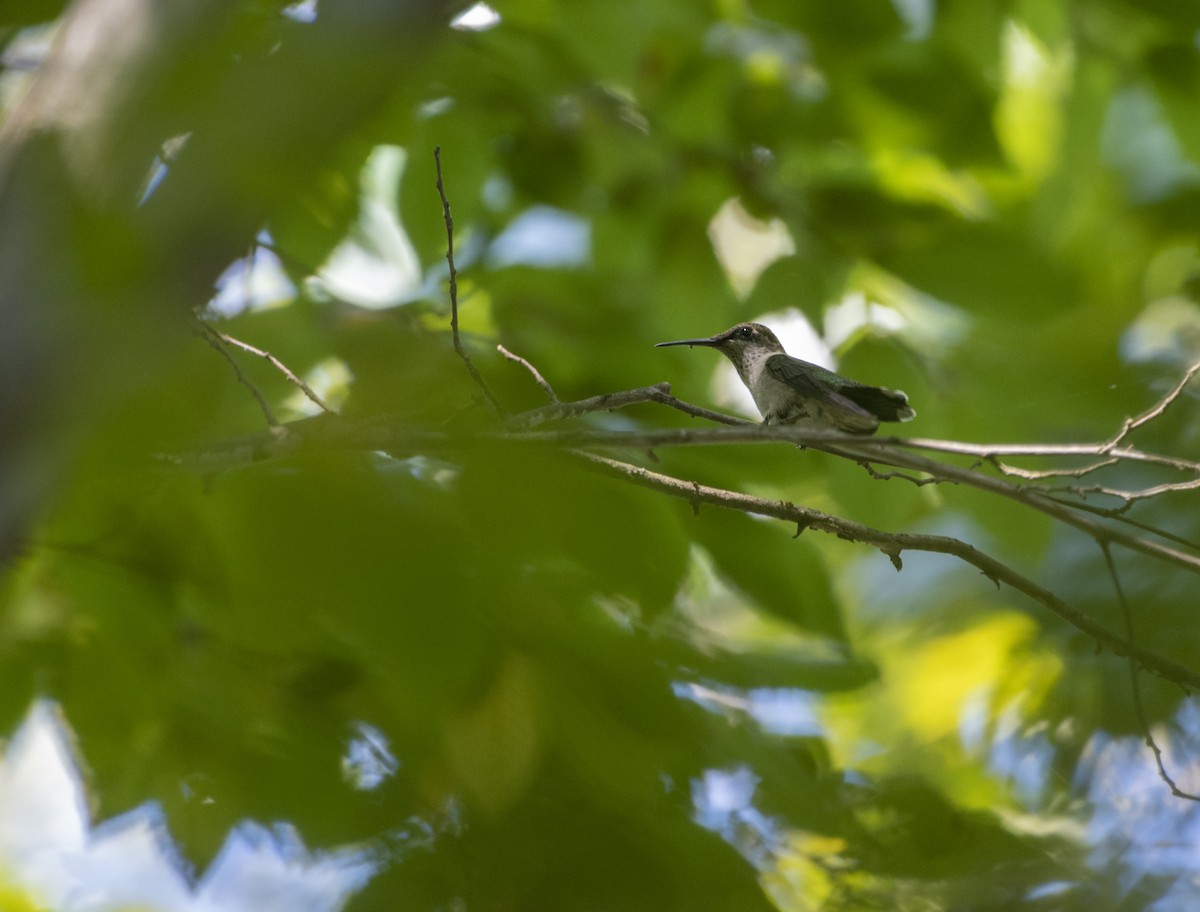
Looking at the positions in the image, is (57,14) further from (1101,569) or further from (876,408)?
(1101,569)

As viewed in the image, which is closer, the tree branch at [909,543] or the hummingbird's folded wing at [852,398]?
the tree branch at [909,543]

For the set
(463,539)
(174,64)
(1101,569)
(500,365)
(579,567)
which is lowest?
(1101,569)

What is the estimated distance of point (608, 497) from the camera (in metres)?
1.45

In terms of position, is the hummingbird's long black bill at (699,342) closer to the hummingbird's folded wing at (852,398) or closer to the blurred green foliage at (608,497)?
the blurred green foliage at (608,497)

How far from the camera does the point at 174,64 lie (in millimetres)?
1288

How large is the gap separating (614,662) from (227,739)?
2.46 ft

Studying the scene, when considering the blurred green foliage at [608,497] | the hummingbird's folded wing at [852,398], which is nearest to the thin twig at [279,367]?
the blurred green foliage at [608,497]

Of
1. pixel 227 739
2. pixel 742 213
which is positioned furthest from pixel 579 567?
pixel 742 213

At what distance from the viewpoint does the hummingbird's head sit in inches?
151

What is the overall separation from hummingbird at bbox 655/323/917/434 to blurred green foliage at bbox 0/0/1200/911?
0.40 ft

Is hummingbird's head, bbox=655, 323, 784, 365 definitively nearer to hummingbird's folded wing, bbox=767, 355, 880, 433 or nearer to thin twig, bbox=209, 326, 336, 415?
hummingbird's folded wing, bbox=767, 355, 880, 433

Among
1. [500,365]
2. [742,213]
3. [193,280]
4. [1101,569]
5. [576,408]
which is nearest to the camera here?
[193,280]

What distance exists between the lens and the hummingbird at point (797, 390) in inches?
123

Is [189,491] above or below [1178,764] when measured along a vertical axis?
above
